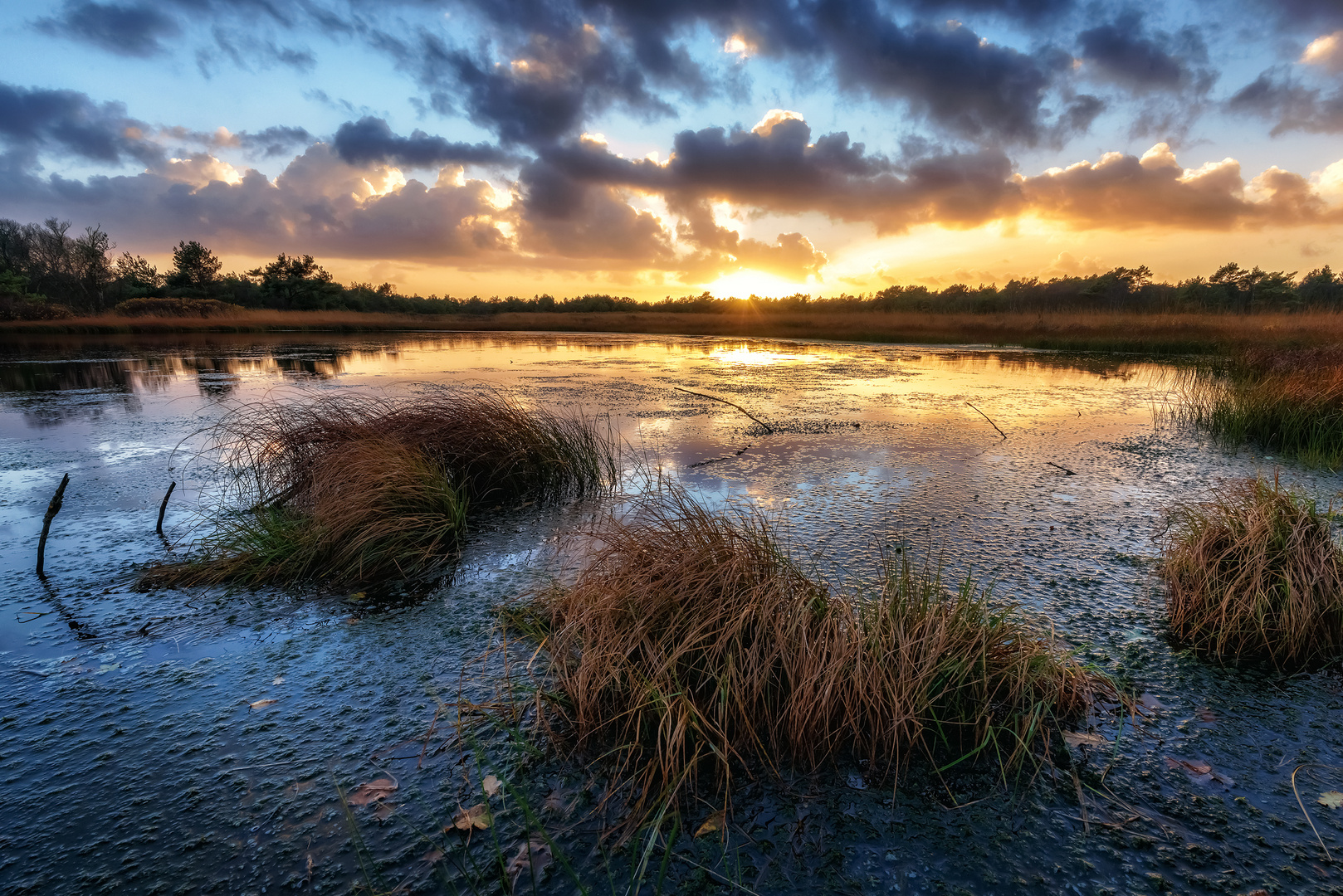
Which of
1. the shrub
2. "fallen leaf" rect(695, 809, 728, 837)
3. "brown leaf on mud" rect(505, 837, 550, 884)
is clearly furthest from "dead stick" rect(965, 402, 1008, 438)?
the shrub

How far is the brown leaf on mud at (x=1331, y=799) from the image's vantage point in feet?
6.98

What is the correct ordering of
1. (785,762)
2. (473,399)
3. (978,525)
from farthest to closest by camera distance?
(473,399)
(978,525)
(785,762)

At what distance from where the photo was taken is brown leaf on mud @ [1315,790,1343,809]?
2.13m

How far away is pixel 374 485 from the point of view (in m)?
4.61

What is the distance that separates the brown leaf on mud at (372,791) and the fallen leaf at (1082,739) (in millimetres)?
2719

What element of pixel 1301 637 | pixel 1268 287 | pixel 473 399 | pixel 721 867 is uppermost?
pixel 1268 287

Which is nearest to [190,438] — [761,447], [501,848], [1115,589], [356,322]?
[761,447]

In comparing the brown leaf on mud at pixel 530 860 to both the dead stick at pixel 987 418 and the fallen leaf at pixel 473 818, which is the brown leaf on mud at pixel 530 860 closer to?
the fallen leaf at pixel 473 818

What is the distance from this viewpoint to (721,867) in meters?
1.91

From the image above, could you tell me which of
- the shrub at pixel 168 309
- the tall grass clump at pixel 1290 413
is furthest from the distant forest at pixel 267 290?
the tall grass clump at pixel 1290 413

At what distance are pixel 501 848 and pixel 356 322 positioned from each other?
47.1 metres

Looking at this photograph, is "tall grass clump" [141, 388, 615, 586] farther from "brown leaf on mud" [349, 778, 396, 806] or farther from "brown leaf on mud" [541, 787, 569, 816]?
"brown leaf on mud" [541, 787, 569, 816]

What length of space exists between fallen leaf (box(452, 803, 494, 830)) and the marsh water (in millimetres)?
52

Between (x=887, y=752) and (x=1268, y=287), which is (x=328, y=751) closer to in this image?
(x=887, y=752)
